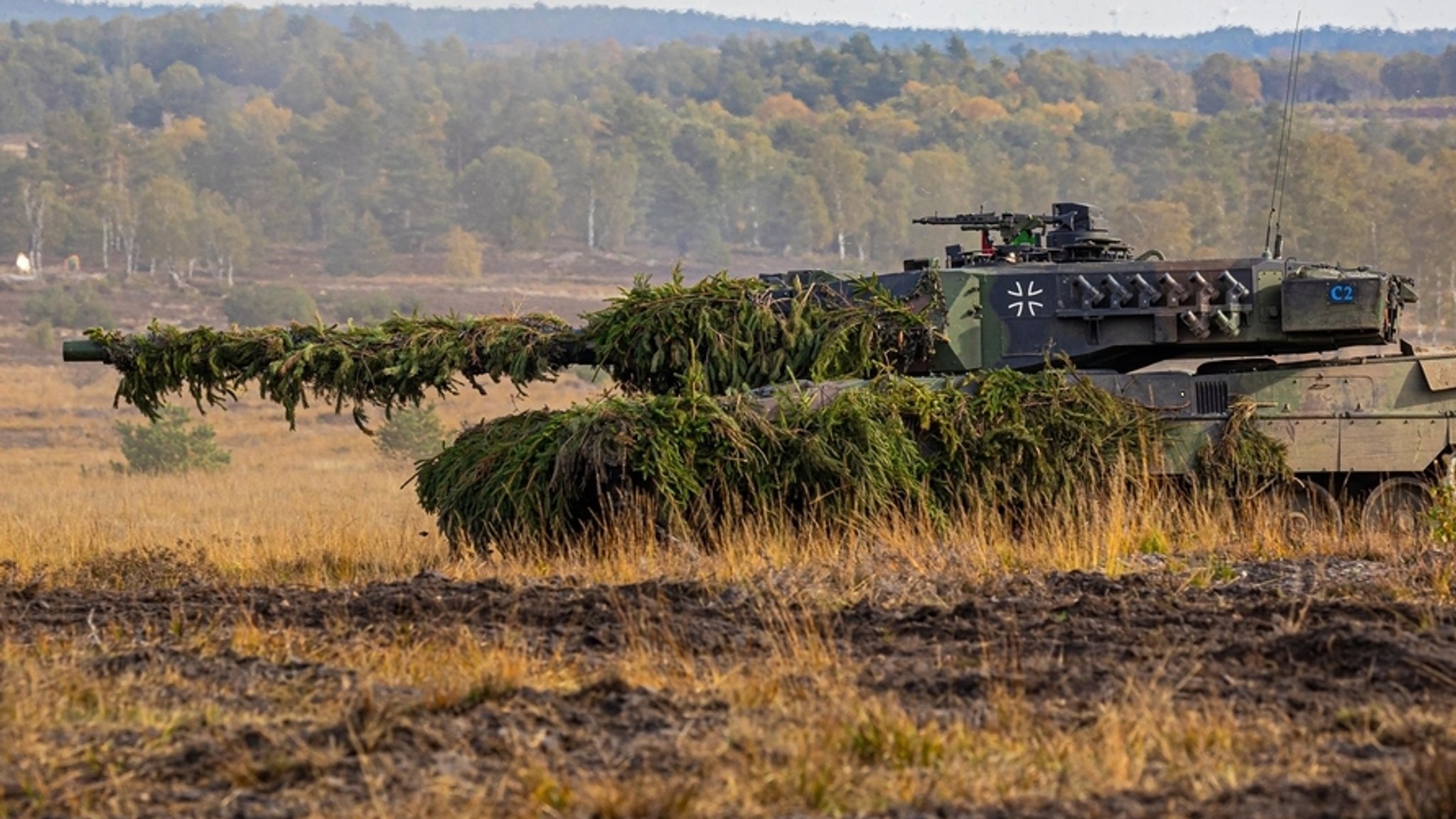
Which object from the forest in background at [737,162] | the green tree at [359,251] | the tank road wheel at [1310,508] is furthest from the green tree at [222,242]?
the tank road wheel at [1310,508]

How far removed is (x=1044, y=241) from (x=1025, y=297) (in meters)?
2.23

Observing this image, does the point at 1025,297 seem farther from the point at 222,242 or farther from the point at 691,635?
the point at 222,242

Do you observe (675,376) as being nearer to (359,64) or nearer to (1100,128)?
(1100,128)

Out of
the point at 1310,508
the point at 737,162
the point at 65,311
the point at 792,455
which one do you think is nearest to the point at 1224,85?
the point at 737,162

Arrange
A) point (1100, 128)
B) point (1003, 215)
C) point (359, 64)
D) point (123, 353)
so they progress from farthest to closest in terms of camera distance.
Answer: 1. point (359, 64)
2. point (1100, 128)
3. point (1003, 215)
4. point (123, 353)

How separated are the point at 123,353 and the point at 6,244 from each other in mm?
83785

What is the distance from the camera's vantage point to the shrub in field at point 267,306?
7288cm

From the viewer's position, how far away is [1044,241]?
17.0 meters

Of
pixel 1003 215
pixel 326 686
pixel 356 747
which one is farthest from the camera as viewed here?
pixel 1003 215

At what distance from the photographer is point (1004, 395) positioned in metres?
13.7

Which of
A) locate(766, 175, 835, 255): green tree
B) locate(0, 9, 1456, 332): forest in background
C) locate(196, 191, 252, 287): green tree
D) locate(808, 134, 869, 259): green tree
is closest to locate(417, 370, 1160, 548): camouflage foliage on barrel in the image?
locate(0, 9, 1456, 332): forest in background

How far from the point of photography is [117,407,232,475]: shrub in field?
106 feet

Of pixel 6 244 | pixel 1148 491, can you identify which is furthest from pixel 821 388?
pixel 6 244

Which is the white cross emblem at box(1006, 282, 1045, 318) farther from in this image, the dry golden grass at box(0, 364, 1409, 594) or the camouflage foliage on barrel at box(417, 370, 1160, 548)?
the dry golden grass at box(0, 364, 1409, 594)
